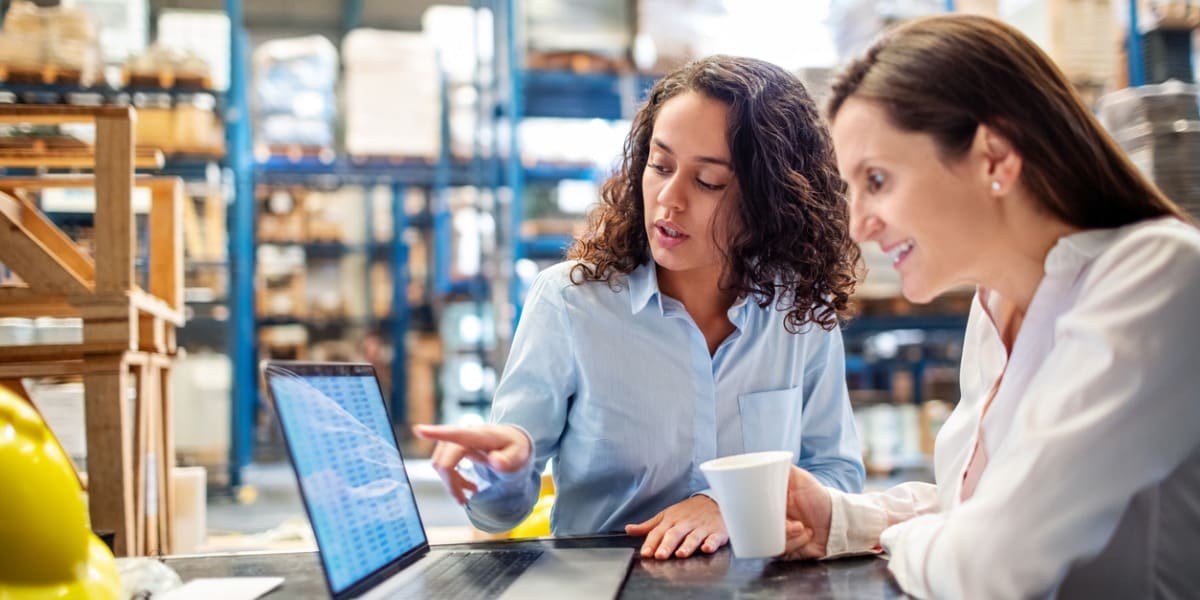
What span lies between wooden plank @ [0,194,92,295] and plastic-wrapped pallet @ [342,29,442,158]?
17.1 feet

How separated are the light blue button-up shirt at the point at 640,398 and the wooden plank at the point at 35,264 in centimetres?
119

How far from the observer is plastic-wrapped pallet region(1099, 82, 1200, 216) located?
12.2ft

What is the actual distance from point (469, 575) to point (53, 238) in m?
2.11

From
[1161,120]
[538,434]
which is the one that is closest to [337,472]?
[538,434]

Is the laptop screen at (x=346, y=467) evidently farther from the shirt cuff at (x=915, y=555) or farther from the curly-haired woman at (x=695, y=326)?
the shirt cuff at (x=915, y=555)

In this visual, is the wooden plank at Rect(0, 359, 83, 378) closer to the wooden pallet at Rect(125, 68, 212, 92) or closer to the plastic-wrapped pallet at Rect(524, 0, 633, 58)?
the plastic-wrapped pallet at Rect(524, 0, 633, 58)

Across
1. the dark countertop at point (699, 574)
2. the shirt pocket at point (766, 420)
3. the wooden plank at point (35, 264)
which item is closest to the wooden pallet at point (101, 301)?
the wooden plank at point (35, 264)

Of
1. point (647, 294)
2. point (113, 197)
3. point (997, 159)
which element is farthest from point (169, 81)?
point (997, 159)

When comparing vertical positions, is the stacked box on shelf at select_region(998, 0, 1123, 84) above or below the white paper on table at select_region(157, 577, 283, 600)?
above

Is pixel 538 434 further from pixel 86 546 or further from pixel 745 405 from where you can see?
pixel 86 546

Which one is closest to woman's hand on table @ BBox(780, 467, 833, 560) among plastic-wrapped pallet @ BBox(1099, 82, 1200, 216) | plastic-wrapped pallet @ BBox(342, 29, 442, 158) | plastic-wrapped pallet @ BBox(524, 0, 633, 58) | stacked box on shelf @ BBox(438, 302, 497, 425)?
plastic-wrapped pallet @ BBox(1099, 82, 1200, 216)

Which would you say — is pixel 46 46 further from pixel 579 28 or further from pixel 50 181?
pixel 50 181

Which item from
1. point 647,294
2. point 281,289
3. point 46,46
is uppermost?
point 46,46

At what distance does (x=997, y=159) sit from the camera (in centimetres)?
103
